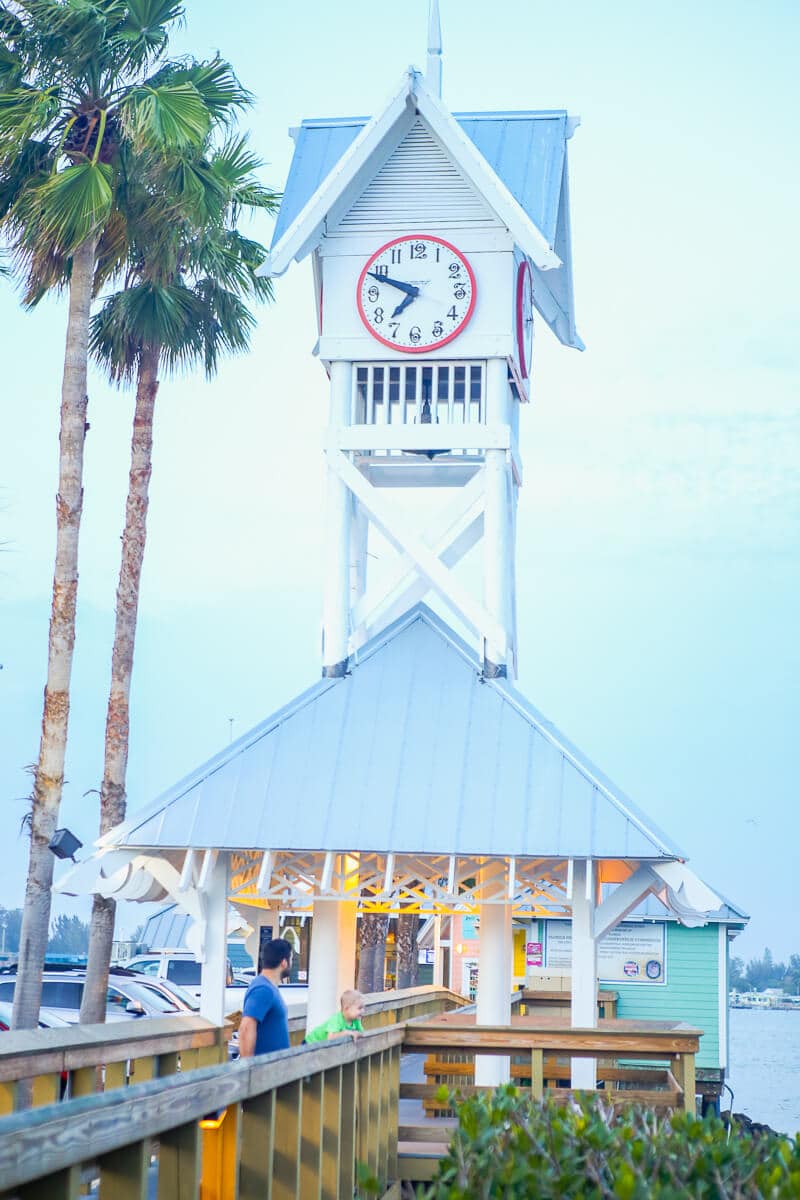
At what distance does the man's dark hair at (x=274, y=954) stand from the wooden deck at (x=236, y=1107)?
0.70m

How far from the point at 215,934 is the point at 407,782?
7.45 feet

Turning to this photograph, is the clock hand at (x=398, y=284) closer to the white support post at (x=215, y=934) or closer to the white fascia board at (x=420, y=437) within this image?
the white fascia board at (x=420, y=437)

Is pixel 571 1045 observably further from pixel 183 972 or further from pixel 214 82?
pixel 183 972

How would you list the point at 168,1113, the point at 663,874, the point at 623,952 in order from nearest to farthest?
1. the point at 168,1113
2. the point at 663,874
3. the point at 623,952

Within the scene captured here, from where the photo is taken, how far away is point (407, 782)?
50.3 ft

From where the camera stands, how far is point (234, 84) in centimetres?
2233

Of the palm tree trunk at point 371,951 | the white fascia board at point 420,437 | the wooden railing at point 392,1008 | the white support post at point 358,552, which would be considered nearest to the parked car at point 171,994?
the wooden railing at point 392,1008

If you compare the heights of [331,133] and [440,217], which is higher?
[331,133]

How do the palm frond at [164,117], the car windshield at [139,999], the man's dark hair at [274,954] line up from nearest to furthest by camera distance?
1. the man's dark hair at [274,954]
2. the palm frond at [164,117]
3. the car windshield at [139,999]

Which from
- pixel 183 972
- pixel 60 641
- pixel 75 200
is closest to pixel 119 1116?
pixel 60 641

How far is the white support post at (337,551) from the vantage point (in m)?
16.8

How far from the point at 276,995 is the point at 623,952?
24.6 meters

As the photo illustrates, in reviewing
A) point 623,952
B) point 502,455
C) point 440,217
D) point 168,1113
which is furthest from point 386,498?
point 623,952

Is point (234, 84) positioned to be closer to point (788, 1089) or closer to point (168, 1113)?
point (168, 1113)
